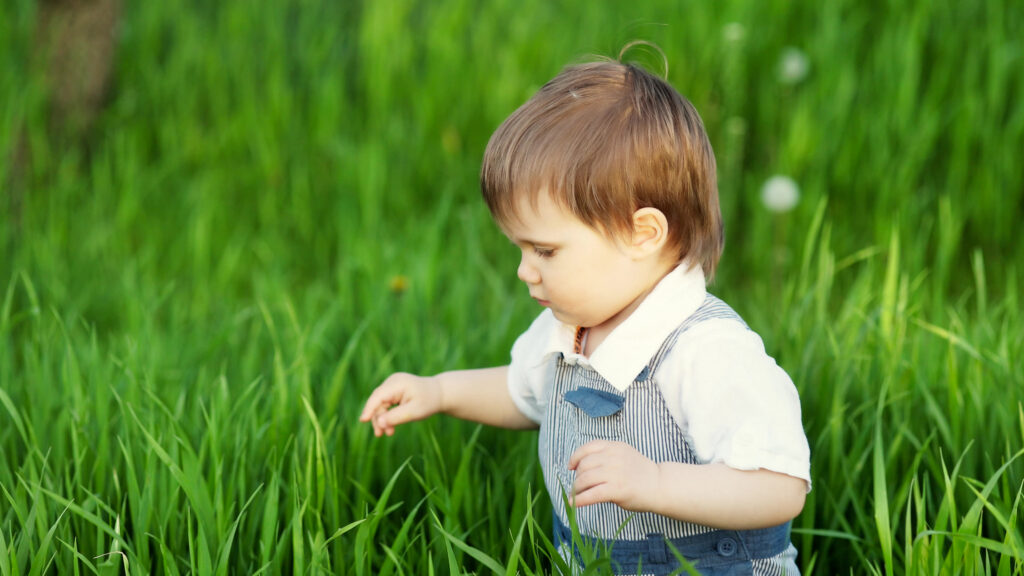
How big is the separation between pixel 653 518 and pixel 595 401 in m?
0.18

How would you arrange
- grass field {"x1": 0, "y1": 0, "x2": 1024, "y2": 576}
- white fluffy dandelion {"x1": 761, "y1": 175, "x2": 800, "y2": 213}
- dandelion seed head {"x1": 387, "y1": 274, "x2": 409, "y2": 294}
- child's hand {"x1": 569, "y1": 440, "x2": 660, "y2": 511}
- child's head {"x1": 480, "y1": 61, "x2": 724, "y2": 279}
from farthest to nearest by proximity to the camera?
white fluffy dandelion {"x1": 761, "y1": 175, "x2": 800, "y2": 213} < dandelion seed head {"x1": 387, "y1": 274, "x2": 409, "y2": 294} < grass field {"x1": 0, "y1": 0, "x2": 1024, "y2": 576} < child's head {"x1": 480, "y1": 61, "x2": 724, "y2": 279} < child's hand {"x1": 569, "y1": 440, "x2": 660, "y2": 511}

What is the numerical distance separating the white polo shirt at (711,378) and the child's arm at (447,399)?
0.24 meters

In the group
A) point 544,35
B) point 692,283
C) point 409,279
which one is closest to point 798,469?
point 692,283

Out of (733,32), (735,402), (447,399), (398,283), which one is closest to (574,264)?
(735,402)

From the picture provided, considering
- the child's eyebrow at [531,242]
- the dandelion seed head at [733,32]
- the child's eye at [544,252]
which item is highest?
the dandelion seed head at [733,32]

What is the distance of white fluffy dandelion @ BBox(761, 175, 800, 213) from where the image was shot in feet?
9.28

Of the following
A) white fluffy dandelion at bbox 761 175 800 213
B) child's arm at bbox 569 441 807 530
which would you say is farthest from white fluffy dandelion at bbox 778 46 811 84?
child's arm at bbox 569 441 807 530

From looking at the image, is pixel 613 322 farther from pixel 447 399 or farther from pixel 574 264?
pixel 447 399

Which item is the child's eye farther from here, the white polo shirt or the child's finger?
the child's finger

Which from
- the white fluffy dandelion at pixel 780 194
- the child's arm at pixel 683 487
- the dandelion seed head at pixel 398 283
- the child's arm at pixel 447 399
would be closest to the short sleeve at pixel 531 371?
the child's arm at pixel 447 399

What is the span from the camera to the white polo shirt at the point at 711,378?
3.95 feet

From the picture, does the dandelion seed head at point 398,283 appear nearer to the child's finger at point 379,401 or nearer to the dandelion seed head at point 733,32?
the child's finger at point 379,401

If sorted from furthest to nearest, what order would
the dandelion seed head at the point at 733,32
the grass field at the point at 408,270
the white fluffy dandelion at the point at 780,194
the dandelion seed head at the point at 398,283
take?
the dandelion seed head at the point at 733,32
the white fluffy dandelion at the point at 780,194
the dandelion seed head at the point at 398,283
the grass field at the point at 408,270

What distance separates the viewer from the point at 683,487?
3.89 ft
